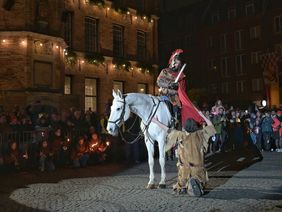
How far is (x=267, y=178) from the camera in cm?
1080

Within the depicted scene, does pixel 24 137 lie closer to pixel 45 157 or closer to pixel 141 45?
pixel 45 157

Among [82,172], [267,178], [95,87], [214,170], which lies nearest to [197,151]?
[267,178]

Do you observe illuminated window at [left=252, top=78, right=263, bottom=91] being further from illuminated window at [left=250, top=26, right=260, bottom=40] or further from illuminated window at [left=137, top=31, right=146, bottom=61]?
illuminated window at [left=137, top=31, right=146, bottom=61]

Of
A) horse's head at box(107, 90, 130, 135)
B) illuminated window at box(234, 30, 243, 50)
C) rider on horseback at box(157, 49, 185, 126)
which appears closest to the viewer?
horse's head at box(107, 90, 130, 135)

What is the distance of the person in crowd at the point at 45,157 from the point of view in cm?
1352

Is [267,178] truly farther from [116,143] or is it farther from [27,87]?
[27,87]

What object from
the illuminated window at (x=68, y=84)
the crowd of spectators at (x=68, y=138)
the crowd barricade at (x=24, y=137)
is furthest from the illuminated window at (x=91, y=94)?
the crowd barricade at (x=24, y=137)

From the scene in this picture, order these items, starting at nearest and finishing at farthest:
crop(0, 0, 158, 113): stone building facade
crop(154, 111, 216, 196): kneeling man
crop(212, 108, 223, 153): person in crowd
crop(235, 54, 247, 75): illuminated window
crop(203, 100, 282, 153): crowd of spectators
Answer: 1. crop(154, 111, 216, 196): kneeling man
2. crop(212, 108, 223, 153): person in crowd
3. crop(203, 100, 282, 153): crowd of spectators
4. crop(0, 0, 158, 113): stone building facade
5. crop(235, 54, 247, 75): illuminated window

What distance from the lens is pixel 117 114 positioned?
372 inches

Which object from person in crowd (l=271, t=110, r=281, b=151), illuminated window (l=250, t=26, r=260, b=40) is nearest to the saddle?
person in crowd (l=271, t=110, r=281, b=151)

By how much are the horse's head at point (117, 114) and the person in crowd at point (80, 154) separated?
5.27 metres

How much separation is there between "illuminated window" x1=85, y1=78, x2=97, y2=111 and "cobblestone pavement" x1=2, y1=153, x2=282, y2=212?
14.2m

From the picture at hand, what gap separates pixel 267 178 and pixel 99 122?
27.5ft

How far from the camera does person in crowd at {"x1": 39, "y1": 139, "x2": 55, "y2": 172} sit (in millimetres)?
13516
